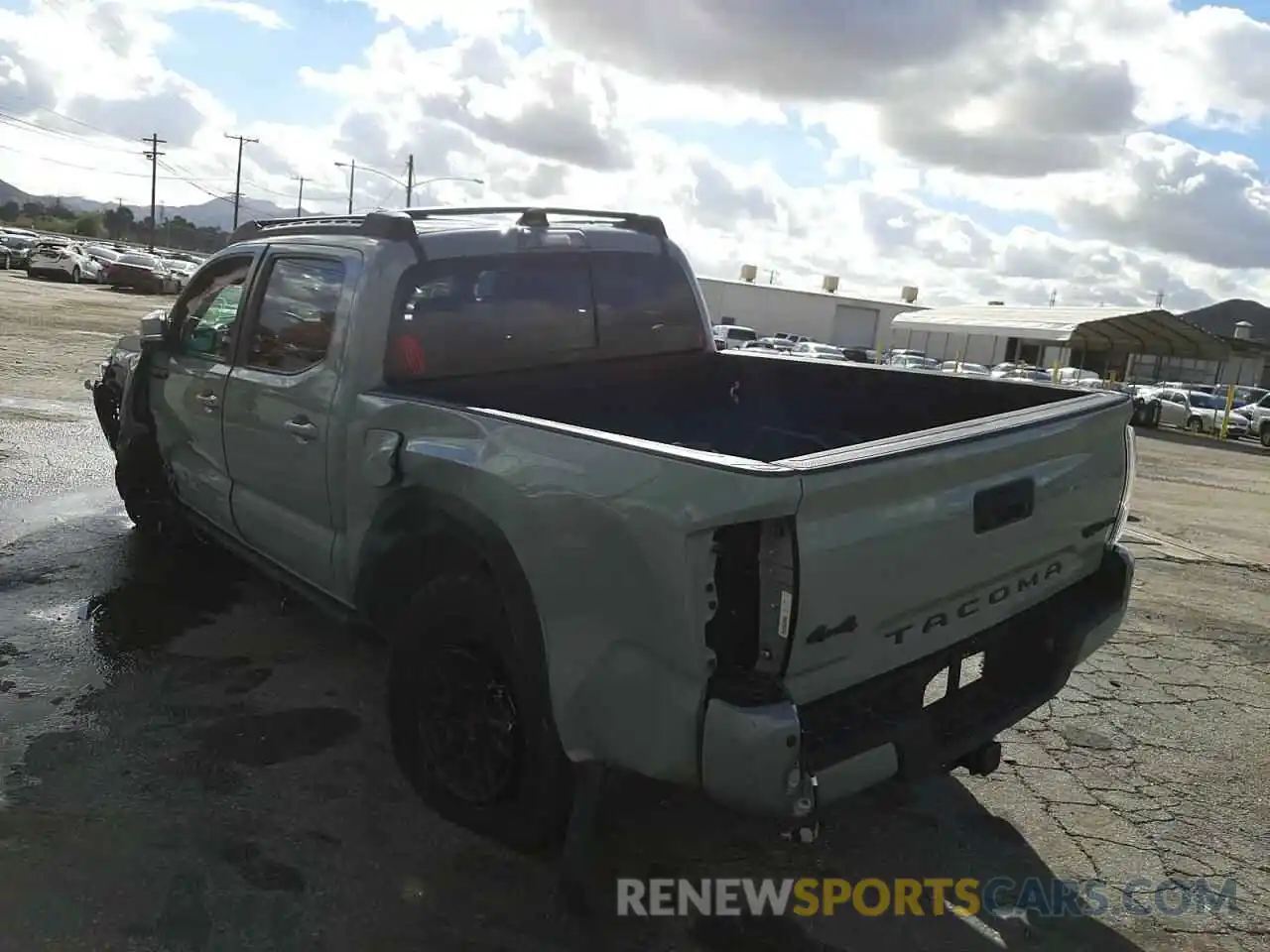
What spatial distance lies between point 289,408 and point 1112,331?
→ 42.6m

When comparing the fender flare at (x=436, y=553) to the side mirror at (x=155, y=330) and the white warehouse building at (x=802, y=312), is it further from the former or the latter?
the white warehouse building at (x=802, y=312)

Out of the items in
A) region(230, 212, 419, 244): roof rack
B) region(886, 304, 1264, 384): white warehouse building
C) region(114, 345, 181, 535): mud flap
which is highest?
region(886, 304, 1264, 384): white warehouse building

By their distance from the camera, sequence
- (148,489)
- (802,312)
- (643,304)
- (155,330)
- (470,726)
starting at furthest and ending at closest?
1. (802,312)
2. (148,489)
3. (155,330)
4. (643,304)
5. (470,726)

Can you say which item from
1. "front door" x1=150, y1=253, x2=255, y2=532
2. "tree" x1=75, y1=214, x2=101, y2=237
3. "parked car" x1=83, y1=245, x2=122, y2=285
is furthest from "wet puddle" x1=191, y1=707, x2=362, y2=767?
"tree" x1=75, y1=214, x2=101, y2=237

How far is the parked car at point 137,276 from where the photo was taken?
132 feet

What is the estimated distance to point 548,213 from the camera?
14.4ft

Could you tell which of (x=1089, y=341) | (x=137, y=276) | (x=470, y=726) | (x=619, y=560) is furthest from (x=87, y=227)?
(x=619, y=560)

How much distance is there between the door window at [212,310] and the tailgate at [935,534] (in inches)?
129

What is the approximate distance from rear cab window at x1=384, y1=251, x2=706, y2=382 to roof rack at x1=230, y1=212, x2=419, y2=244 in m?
0.17

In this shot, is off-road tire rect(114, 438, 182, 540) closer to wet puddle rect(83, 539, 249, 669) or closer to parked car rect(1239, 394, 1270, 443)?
wet puddle rect(83, 539, 249, 669)

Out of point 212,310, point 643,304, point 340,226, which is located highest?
point 340,226

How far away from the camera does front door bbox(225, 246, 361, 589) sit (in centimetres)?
379

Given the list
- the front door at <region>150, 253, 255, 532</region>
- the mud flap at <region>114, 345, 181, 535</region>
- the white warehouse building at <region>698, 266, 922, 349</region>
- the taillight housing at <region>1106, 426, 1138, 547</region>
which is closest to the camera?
the taillight housing at <region>1106, 426, 1138, 547</region>

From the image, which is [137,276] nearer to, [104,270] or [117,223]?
[104,270]
